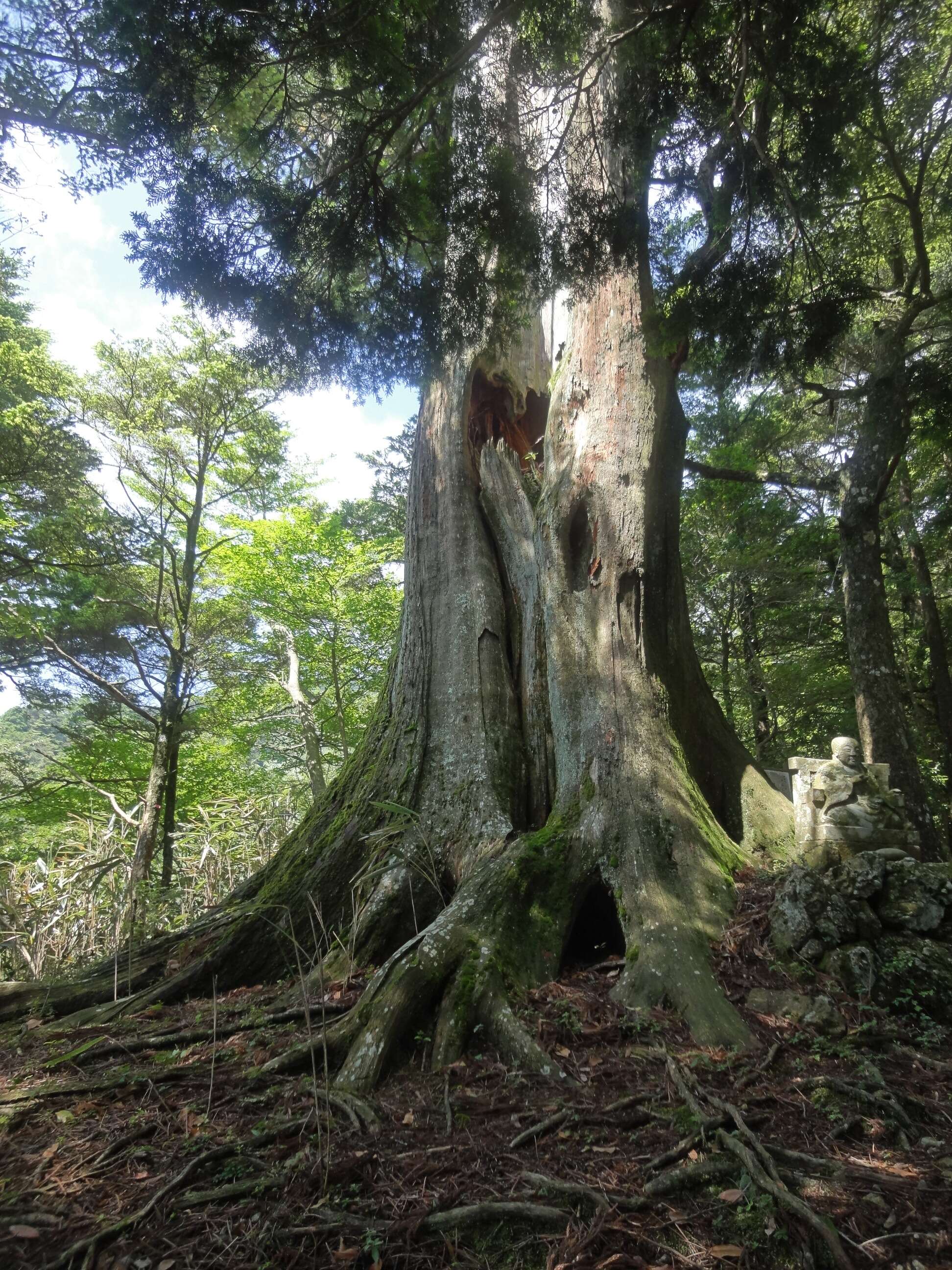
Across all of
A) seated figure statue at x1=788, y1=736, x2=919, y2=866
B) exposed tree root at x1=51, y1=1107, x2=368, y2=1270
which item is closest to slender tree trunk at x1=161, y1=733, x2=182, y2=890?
exposed tree root at x1=51, y1=1107, x2=368, y2=1270

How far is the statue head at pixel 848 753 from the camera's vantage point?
493cm

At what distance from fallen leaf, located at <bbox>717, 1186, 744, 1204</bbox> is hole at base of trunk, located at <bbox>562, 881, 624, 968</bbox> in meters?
1.74

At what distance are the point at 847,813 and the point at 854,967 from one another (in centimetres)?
211

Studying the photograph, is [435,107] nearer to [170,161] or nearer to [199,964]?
[170,161]

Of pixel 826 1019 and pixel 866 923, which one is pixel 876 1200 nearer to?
pixel 826 1019

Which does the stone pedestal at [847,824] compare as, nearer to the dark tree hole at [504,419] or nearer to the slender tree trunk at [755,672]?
the dark tree hole at [504,419]

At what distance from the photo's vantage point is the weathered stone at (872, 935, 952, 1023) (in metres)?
2.67

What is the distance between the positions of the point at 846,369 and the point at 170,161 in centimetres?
1168

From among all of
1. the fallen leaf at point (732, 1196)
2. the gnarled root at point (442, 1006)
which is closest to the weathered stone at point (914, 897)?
the gnarled root at point (442, 1006)

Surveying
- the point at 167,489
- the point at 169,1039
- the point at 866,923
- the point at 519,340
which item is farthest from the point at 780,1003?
the point at 167,489

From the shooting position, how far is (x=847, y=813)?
4.69 m

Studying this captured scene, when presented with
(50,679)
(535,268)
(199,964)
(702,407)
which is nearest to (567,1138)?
(199,964)

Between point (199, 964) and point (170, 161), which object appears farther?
point (199, 964)

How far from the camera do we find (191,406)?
8.10 m
